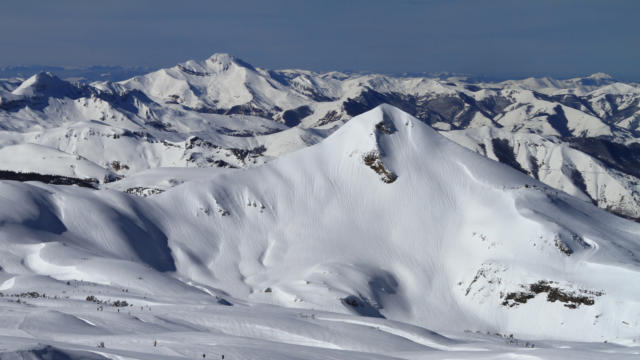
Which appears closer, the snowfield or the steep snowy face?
the snowfield

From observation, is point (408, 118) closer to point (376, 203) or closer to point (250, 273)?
point (376, 203)

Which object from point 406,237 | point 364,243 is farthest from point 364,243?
point 406,237

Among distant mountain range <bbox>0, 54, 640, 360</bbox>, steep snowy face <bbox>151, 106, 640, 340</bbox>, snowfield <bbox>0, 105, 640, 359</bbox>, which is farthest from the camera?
steep snowy face <bbox>151, 106, 640, 340</bbox>

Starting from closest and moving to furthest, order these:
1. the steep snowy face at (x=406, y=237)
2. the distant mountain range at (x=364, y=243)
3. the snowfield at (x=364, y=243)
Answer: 1. the snowfield at (x=364, y=243)
2. the distant mountain range at (x=364, y=243)
3. the steep snowy face at (x=406, y=237)

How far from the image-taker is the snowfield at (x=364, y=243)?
67.3m

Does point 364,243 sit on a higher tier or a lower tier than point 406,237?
lower

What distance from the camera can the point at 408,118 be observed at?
112 metres

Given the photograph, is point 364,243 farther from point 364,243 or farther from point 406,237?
point 406,237

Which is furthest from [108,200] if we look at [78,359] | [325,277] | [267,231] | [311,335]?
[78,359]

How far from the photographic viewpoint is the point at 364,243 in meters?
92.6

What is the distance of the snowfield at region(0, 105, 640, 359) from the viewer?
221ft

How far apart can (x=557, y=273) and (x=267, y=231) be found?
44.2 m

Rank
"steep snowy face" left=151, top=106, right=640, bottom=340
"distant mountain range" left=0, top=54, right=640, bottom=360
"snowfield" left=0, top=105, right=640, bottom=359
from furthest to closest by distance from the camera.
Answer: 1. "steep snowy face" left=151, top=106, right=640, bottom=340
2. "distant mountain range" left=0, top=54, right=640, bottom=360
3. "snowfield" left=0, top=105, right=640, bottom=359

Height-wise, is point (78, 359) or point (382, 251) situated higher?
point (382, 251)
